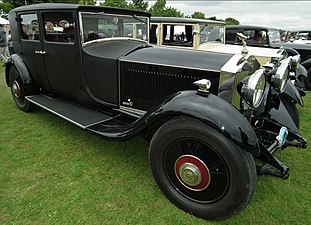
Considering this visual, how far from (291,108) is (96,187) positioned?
8.99 ft

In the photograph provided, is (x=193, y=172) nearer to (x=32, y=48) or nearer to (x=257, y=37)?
(x=32, y=48)

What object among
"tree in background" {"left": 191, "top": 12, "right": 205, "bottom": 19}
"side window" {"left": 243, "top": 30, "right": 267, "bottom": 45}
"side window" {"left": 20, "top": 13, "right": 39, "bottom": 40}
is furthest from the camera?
"tree in background" {"left": 191, "top": 12, "right": 205, "bottom": 19}

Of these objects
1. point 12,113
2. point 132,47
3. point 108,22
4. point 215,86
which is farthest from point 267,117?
point 12,113

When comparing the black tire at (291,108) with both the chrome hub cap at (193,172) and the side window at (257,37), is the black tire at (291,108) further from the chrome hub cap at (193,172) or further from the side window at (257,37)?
the side window at (257,37)

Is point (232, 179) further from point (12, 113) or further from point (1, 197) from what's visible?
→ point (12, 113)

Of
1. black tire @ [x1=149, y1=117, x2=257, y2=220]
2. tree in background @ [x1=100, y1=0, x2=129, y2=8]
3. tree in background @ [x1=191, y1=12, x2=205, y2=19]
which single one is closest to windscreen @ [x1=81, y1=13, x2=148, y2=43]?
black tire @ [x1=149, y1=117, x2=257, y2=220]

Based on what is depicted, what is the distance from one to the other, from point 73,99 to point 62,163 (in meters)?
1.10

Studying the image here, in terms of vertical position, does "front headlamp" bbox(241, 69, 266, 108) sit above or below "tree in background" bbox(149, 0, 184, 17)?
below

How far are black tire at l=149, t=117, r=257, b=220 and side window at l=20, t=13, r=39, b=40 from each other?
2.85 meters

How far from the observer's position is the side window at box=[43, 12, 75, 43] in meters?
3.13

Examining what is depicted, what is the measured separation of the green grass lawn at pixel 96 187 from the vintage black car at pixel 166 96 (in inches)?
11.6

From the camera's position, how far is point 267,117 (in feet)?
9.20

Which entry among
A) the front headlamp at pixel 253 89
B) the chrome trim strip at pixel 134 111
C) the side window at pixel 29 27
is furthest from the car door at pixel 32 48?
the front headlamp at pixel 253 89

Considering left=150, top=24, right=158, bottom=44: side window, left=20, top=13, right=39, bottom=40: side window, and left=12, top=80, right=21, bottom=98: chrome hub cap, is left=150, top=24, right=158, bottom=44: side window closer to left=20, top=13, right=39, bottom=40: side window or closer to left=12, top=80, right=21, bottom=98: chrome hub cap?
left=20, top=13, right=39, bottom=40: side window
